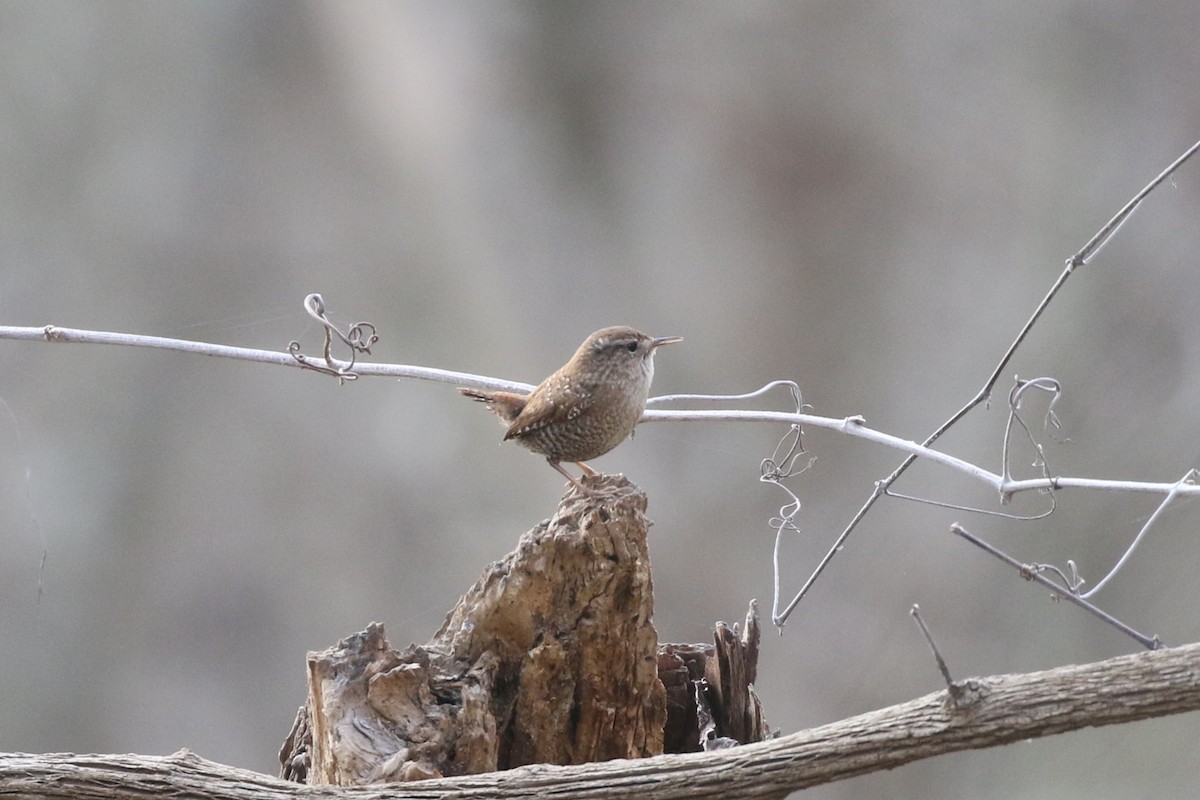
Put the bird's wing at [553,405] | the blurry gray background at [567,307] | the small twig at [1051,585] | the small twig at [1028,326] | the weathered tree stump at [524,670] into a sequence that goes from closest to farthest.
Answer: the small twig at [1051,585] → the small twig at [1028,326] → the weathered tree stump at [524,670] → the bird's wing at [553,405] → the blurry gray background at [567,307]

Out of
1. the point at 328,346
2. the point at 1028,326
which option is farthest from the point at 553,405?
the point at 1028,326

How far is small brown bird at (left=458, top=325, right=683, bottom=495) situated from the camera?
2.20 metres

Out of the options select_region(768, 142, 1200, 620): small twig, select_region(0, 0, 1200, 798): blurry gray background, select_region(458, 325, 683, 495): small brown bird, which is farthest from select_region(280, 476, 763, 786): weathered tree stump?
select_region(0, 0, 1200, 798): blurry gray background

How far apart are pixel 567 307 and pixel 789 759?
4.44 metres

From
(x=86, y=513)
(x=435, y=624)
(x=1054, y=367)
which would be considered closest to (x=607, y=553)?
(x=1054, y=367)

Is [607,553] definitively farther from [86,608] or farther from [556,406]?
[86,608]

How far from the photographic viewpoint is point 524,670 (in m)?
1.96

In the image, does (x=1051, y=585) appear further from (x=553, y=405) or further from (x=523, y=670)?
(x=553, y=405)

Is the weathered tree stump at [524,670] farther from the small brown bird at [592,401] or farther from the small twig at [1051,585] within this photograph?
the small twig at [1051,585]

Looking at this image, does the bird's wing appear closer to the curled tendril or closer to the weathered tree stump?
the weathered tree stump

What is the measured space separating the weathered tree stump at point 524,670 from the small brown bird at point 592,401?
0.20 metres

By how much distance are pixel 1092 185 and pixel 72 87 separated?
5269mm

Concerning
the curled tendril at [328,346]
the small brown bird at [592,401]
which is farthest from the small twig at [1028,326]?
the curled tendril at [328,346]

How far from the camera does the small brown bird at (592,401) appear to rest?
2.20 m
